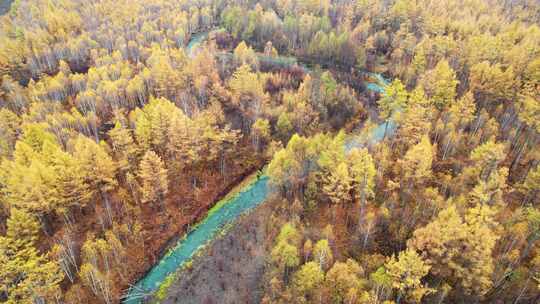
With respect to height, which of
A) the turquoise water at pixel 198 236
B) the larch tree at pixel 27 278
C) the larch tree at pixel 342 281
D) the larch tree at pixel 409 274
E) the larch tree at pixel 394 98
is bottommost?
the turquoise water at pixel 198 236

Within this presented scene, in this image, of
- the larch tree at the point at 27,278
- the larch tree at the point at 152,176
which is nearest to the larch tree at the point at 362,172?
the larch tree at the point at 152,176

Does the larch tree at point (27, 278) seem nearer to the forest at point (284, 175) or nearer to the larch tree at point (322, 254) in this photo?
the forest at point (284, 175)

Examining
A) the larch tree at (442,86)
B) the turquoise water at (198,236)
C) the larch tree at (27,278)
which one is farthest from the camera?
the larch tree at (442,86)

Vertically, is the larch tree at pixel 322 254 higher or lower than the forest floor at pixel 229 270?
higher

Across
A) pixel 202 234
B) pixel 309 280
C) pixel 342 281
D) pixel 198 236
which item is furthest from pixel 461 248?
pixel 198 236

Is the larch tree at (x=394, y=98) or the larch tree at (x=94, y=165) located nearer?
the larch tree at (x=94, y=165)

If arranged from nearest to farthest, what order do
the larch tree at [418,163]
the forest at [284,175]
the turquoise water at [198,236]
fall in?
1. the forest at [284,175]
2. the turquoise water at [198,236]
3. the larch tree at [418,163]

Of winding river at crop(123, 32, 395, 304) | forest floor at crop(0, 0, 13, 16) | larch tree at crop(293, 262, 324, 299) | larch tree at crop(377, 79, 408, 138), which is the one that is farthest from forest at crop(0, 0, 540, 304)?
forest floor at crop(0, 0, 13, 16)

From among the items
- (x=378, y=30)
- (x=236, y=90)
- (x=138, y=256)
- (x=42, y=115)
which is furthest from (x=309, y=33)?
(x=138, y=256)
